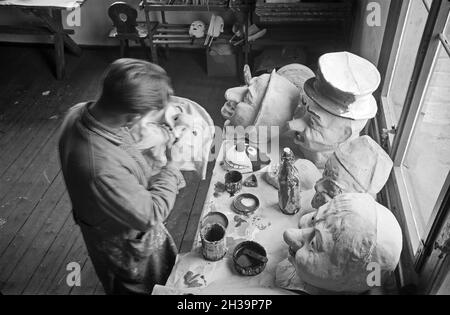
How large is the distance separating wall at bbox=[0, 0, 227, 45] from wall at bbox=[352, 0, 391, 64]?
1857mm

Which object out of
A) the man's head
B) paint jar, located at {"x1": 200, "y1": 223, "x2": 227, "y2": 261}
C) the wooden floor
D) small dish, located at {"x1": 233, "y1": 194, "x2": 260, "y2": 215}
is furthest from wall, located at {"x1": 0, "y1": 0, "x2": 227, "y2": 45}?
the man's head

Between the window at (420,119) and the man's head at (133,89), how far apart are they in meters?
1.13

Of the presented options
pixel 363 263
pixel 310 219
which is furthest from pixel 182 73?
pixel 363 263

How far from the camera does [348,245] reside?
151cm

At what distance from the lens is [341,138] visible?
7.11 feet

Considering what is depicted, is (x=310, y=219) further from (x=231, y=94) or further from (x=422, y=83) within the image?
(x=231, y=94)

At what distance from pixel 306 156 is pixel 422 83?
728mm

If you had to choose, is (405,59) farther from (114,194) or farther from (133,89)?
(114,194)

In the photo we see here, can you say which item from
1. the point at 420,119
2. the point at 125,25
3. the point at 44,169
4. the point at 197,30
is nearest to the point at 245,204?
the point at 420,119

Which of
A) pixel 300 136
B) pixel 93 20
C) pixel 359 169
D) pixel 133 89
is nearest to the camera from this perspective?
pixel 133 89

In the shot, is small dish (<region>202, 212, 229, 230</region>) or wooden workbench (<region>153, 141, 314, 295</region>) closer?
wooden workbench (<region>153, 141, 314, 295</region>)

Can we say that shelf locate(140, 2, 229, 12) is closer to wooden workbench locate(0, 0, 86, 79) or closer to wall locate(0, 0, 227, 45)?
wall locate(0, 0, 227, 45)

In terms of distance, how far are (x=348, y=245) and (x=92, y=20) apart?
187 inches

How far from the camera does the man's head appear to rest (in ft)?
4.74
